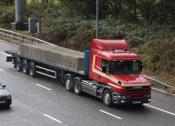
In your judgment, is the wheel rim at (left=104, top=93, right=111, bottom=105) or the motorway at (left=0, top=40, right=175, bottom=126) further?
the wheel rim at (left=104, top=93, right=111, bottom=105)

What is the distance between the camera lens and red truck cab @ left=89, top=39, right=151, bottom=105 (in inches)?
1088

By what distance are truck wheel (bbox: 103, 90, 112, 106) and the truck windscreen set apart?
1055mm

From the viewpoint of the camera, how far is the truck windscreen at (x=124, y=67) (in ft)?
93.1

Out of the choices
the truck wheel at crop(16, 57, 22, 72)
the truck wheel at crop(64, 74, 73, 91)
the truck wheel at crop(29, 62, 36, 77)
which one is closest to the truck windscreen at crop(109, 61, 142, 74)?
the truck wheel at crop(64, 74, 73, 91)

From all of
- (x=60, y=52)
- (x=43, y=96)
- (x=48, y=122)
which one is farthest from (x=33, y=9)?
(x=48, y=122)

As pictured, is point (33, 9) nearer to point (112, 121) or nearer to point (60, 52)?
point (60, 52)

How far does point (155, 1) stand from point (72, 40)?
727cm

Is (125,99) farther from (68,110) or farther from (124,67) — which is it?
(68,110)

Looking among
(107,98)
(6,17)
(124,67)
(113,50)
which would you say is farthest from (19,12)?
(107,98)

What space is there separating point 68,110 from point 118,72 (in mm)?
3300

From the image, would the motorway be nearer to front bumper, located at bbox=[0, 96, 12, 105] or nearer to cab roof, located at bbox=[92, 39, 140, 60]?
front bumper, located at bbox=[0, 96, 12, 105]

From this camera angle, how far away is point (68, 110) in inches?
1073

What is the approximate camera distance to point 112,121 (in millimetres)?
25266

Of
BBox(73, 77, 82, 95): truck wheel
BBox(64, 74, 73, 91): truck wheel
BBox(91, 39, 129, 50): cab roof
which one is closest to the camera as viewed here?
BBox(91, 39, 129, 50): cab roof
